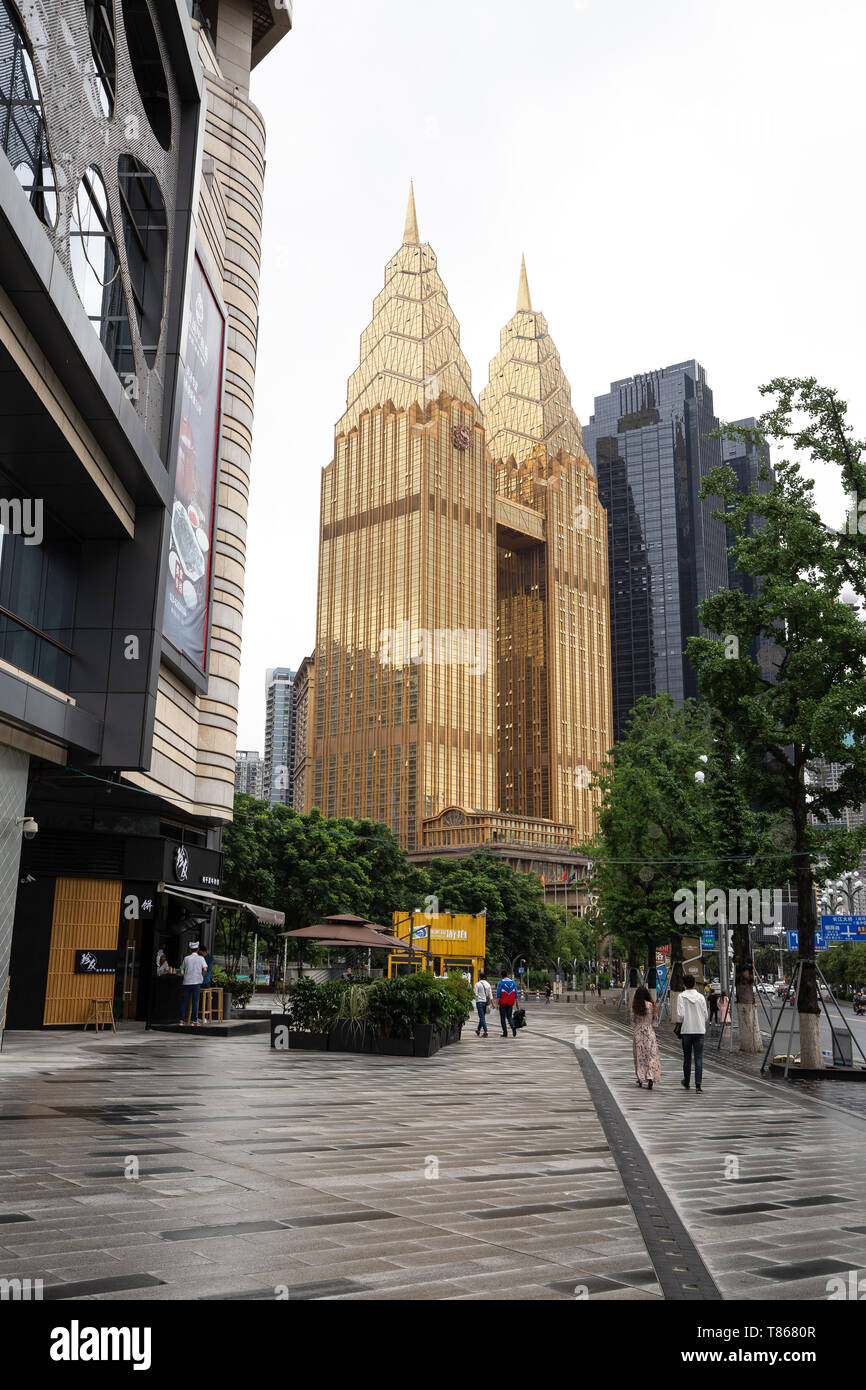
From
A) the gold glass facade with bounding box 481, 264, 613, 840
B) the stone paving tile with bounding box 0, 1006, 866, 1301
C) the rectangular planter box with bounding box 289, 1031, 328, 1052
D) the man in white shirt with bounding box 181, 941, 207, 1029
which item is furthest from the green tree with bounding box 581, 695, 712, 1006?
the gold glass facade with bounding box 481, 264, 613, 840

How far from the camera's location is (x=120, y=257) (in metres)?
17.3

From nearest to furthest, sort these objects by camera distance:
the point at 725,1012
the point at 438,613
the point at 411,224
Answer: the point at 725,1012 < the point at 438,613 < the point at 411,224

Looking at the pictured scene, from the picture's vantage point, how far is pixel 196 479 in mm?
24859

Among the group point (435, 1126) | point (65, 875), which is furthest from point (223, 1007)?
point (435, 1126)

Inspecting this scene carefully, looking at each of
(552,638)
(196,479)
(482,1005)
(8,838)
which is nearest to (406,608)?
(552,638)

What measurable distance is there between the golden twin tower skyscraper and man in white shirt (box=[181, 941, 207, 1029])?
113m

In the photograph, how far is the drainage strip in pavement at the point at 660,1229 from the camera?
5.13m

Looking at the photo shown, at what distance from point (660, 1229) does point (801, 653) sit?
15.7 meters

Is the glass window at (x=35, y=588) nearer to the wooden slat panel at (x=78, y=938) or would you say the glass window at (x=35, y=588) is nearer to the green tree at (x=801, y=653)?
the wooden slat panel at (x=78, y=938)

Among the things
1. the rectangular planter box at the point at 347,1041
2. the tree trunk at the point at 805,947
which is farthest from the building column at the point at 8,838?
the tree trunk at the point at 805,947

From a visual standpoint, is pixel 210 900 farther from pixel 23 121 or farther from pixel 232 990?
pixel 23 121

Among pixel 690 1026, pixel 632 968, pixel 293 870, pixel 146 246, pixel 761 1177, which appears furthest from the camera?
pixel 293 870

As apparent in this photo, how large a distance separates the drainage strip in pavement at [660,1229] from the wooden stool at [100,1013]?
45.2ft
